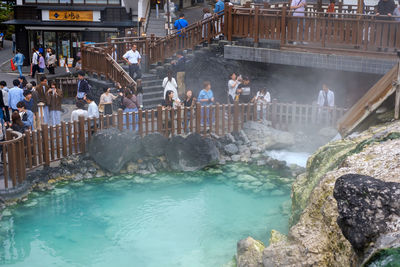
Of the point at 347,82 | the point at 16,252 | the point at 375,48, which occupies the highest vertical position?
the point at 375,48

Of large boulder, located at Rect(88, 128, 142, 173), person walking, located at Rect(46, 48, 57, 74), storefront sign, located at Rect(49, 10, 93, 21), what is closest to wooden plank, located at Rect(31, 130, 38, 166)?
large boulder, located at Rect(88, 128, 142, 173)

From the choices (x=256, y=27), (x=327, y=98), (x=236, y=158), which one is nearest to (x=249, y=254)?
(x=236, y=158)

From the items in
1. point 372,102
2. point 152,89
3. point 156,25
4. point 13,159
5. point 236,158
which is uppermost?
point 156,25

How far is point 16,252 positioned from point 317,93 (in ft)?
39.7

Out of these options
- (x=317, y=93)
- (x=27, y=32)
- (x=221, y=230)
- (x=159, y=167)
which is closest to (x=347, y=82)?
(x=317, y=93)

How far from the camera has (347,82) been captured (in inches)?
711

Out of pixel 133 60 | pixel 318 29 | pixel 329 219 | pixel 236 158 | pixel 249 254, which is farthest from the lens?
pixel 133 60

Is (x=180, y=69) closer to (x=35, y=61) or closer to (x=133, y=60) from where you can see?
(x=133, y=60)

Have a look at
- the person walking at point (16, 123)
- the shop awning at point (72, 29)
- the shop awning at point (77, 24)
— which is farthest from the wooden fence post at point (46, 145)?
the shop awning at point (72, 29)

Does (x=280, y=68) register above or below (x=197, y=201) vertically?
above

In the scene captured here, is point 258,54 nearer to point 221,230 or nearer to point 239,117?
point 239,117

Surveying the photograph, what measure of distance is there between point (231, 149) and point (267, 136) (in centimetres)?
137

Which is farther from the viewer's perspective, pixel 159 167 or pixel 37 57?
pixel 37 57

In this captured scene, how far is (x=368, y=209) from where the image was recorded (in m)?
6.07
